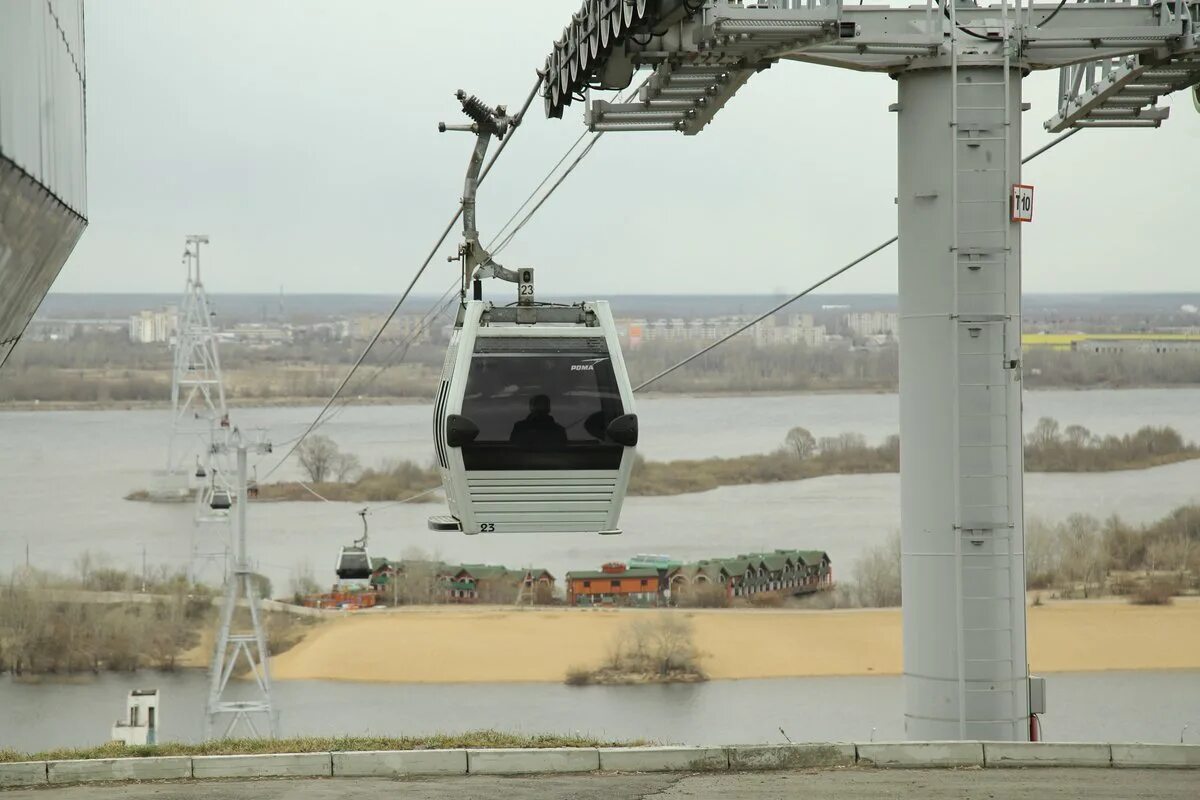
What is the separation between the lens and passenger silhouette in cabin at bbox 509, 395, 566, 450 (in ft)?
28.5

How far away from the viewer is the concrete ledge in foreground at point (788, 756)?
8.38 meters

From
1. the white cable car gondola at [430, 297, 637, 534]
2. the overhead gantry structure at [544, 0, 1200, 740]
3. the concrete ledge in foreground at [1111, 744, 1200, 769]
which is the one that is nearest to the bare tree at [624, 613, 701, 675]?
the overhead gantry structure at [544, 0, 1200, 740]

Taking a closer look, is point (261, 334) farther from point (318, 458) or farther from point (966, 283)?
point (966, 283)

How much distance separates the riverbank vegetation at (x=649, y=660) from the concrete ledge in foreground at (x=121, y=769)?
3364cm

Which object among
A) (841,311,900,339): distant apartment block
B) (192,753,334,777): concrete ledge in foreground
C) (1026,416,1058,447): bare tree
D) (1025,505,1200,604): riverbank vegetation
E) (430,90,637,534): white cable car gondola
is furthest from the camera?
(841,311,900,339): distant apartment block

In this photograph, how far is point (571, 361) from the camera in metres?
8.79

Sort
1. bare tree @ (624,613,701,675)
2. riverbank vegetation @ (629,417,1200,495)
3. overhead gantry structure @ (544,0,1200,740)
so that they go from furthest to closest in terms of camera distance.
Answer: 1. riverbank vegetation @ (629,417,1200,495)
2. bare tree @ (624,613,701,675)
3. overhead gantry structure @ (544,0,1200,740)

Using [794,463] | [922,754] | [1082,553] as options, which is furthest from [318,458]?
[922,754]

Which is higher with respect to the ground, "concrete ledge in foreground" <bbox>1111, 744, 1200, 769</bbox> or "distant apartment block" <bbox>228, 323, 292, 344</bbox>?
"distant apartment block" <bbox>228, 323, 292, 344</bbox>

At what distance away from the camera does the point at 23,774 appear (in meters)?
8.38

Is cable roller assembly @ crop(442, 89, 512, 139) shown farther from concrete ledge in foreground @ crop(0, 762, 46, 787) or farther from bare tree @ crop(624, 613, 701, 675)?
bare tree @ crop(624, 613, 701, 675)

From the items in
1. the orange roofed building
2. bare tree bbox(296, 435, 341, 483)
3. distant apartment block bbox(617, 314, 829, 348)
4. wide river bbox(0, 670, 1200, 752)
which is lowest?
wide river bbox(0, 670, 1200, 752)

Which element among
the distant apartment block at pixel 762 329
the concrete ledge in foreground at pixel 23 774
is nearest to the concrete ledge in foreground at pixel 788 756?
the concrete ledge in foreground at pixel 23 774

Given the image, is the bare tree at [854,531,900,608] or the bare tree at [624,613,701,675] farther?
the bare tree at [854,531,900,608]
